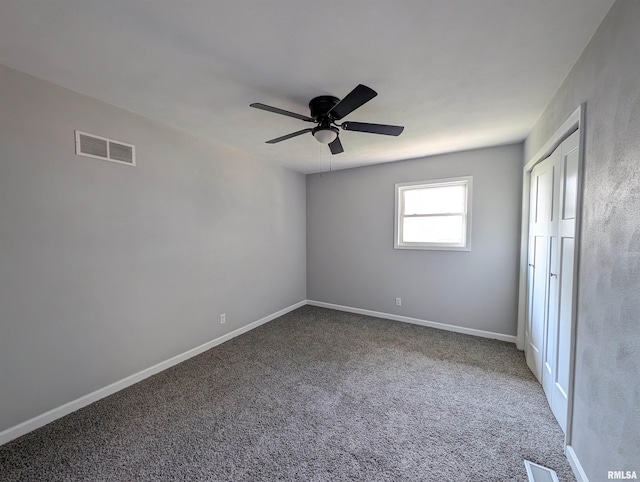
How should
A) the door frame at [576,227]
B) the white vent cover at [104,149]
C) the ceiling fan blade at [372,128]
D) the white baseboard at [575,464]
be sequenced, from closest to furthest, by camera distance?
1. the white baseboard at [575,464]
2. the door frame at [576,227]
3. the ceiling fan blade at [372,128]
4. the white vent cover at [104,149]

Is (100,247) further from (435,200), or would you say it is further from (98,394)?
(435,200)

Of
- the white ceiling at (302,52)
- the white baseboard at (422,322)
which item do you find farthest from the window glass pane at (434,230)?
the white ceiling at (302,52)

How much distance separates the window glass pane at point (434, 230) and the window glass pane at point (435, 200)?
0.12m

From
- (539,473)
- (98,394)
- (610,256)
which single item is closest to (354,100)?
(610,256)

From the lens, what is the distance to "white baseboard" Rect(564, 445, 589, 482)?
1409 mm

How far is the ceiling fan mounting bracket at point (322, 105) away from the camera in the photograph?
198 centimetres

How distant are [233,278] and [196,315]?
65 centimetres

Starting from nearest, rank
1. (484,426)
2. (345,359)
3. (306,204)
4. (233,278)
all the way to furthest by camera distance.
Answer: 1. (484,426)
2. (345,359)
3. (233,278)
4. (306,204)

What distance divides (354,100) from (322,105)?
1.53 ft

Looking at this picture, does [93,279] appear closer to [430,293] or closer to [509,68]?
[509,68]

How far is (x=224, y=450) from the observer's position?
5.49 feet

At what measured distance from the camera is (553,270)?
2.06m

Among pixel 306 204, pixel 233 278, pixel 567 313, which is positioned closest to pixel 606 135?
pixel 567 313

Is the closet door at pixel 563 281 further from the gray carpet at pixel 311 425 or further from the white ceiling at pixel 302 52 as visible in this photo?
the white ceiling at pixel 302 52
